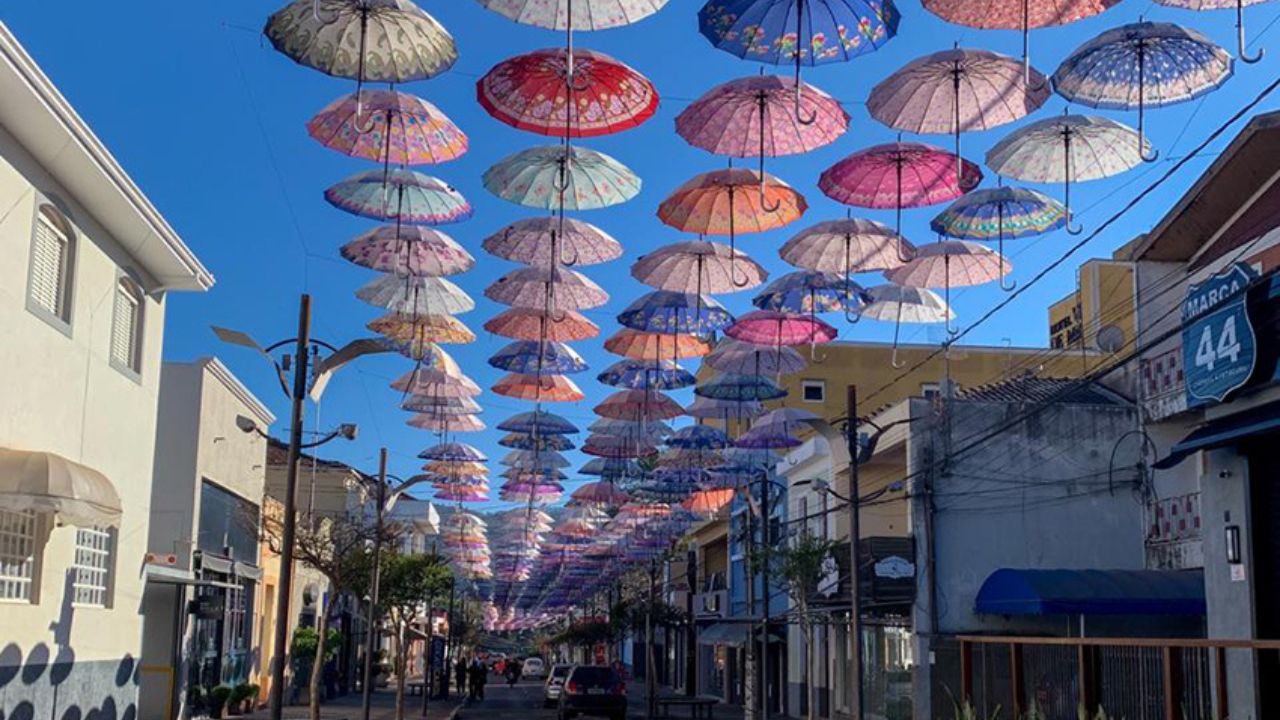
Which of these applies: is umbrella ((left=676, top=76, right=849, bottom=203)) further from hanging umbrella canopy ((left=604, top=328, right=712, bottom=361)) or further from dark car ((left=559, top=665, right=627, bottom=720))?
dark car ((left=559, top=665, right=627, bottom=720))

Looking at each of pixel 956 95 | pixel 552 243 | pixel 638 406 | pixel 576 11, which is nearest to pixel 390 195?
pixel 552 243

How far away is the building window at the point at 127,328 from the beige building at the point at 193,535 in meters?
4.51

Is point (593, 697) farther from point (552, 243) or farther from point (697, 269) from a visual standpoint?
point (552, 243)

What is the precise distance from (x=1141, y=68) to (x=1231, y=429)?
16.2 feet

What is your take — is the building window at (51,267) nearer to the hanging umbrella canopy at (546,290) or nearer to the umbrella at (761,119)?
the hanging umbrella canopy at (546,290)

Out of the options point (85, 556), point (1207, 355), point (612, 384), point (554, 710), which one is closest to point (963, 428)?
point (612, 384)

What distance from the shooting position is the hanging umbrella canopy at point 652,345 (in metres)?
28.2

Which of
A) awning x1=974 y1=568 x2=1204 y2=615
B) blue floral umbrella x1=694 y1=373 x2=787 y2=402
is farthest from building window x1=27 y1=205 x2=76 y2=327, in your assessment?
awning x1=974 y1=568 x2=1204 y2=615

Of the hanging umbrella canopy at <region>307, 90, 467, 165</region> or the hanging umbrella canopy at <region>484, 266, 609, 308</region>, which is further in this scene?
the hanging umbrella canopy at <region>484, 266, 609, 308</region>

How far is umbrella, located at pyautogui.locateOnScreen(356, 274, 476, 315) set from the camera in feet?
79.2

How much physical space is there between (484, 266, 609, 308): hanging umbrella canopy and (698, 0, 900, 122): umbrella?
859 centimetres

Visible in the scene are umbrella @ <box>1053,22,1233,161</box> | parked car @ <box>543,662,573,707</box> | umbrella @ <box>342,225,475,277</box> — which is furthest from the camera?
parked car @ <box>543,662,573,707</box>

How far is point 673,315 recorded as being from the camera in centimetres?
2489

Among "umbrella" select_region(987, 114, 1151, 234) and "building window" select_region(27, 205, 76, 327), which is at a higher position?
"umbrella" select_region(987, 114, 1151, 234)
